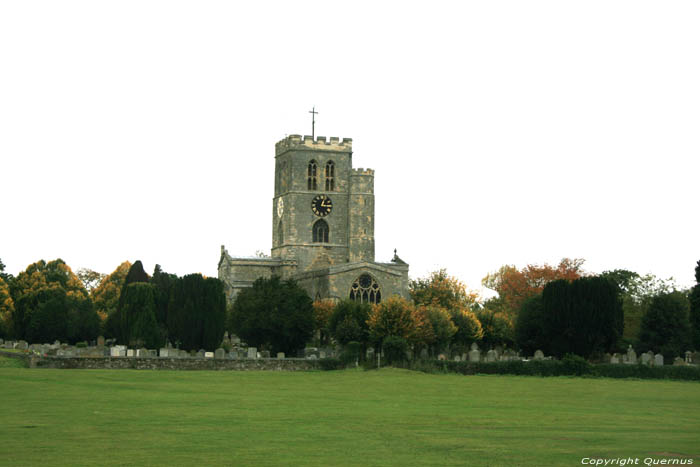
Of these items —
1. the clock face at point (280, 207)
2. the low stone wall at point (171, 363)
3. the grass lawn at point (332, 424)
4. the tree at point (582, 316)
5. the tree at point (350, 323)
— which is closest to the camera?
the grass lawn at point (332, 424)

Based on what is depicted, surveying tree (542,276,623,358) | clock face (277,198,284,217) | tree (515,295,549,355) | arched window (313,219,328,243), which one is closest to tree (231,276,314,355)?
tree (515,295,549,355)

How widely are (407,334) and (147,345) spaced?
15.8 m

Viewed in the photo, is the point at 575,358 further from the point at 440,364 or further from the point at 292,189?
the point at 292,189

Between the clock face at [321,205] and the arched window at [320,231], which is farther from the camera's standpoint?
the arched window at [320,231]

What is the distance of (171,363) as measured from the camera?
4978 centimetres

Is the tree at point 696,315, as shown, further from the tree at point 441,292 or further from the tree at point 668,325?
the tree at point 441,292

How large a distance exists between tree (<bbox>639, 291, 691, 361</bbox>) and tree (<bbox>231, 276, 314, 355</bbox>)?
67.7 feet

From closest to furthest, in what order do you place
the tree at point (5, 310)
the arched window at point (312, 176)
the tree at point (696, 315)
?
the tree at point (696, 315) < the tree at point (5, 310) < the arched window at point (312, 176)

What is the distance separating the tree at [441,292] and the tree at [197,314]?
2447 centimetres

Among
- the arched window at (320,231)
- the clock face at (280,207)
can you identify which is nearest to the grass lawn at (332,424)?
the arched window at (320,231)

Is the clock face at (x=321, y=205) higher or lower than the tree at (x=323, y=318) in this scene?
higher

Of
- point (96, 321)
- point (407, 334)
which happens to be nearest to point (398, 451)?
point (407, 334)

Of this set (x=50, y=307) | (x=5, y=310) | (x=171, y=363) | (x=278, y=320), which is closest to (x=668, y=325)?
(x=278, y=320)

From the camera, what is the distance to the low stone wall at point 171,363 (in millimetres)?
45812
